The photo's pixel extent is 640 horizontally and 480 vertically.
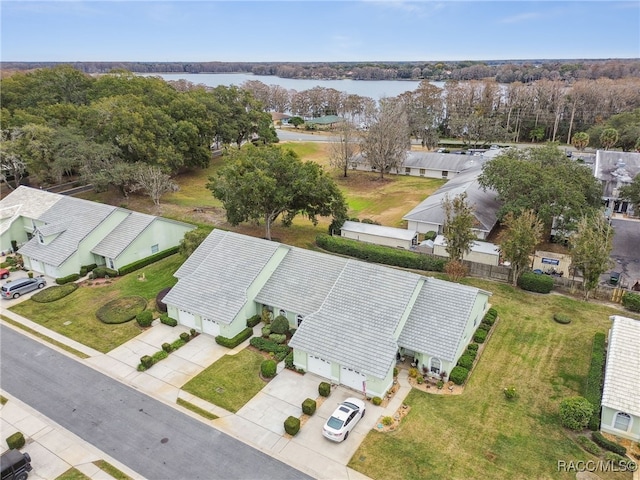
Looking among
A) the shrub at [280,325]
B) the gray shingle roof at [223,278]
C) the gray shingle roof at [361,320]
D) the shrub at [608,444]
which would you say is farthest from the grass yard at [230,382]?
the shrub at [608,444]

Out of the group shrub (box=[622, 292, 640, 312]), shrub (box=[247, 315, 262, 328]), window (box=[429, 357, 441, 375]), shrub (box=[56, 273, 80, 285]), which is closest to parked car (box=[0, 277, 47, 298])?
shrub (box=[56, 273, 80, 285])

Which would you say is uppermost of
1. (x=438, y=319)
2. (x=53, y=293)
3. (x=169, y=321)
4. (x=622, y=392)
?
(x=438, y=319)

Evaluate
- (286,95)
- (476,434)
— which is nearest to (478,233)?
(476,434)

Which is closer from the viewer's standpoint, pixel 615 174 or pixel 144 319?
pixel 144 319

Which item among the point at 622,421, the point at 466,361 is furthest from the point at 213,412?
the point at 622,421

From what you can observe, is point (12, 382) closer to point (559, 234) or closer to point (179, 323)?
point (179, 323)

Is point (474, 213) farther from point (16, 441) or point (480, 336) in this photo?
point (16, 441)
